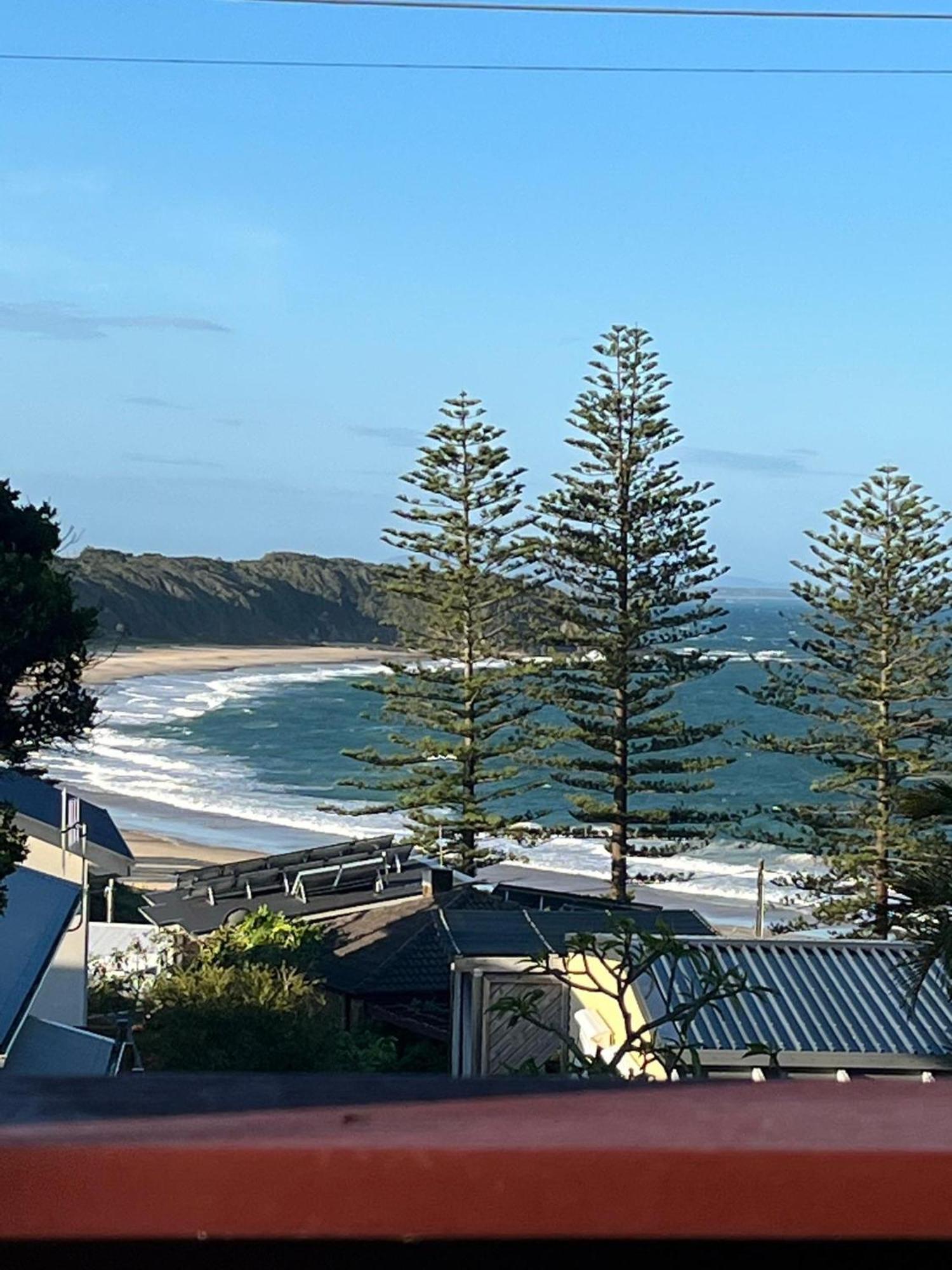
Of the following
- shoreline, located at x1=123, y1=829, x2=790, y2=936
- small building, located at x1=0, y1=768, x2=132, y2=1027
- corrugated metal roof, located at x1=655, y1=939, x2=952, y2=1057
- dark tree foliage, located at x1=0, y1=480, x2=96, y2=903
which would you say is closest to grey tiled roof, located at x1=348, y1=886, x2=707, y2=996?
small building, located at x1=0, y1=768, x2=132, y2=1027

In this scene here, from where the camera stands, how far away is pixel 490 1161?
67cm

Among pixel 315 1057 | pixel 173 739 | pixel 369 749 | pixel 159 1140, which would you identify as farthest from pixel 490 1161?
pixel 173 739

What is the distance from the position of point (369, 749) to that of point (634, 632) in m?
4.13

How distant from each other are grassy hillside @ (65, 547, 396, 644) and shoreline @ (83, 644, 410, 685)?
0.91 metres

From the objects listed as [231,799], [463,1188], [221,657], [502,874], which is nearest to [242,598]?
[221,657]

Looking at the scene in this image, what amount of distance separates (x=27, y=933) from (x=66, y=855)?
2365 millimetres

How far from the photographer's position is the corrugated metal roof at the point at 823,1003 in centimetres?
677

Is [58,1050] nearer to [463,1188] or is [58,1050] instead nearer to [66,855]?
[66,855]

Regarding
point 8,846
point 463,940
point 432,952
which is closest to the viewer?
point 8,846

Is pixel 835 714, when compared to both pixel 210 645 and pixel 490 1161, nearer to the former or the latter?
pixel 490 1161

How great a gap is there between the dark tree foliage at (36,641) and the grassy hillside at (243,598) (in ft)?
224

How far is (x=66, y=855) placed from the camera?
10602 millimetres

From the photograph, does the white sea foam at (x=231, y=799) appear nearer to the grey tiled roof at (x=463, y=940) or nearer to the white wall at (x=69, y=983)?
the grey tiled roof at (x=463, y=940)

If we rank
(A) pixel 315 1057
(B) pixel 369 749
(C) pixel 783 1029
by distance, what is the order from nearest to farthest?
(C) pixel 783 1029 → (A) pixel 315 1057 → (B) pixel 369 749
